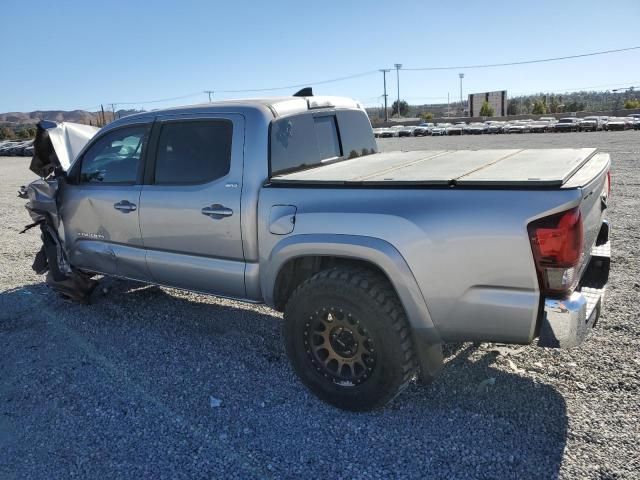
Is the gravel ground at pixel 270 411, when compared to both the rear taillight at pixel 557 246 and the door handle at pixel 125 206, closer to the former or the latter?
the rear taillight at pixel 557 246

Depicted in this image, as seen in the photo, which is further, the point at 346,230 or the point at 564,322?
the point at 346,230

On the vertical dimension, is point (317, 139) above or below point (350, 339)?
above

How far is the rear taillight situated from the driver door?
10.3ft

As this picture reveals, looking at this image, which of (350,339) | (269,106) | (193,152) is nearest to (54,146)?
(193,152)

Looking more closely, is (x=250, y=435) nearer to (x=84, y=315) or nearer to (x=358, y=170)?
(x=358, y=170)

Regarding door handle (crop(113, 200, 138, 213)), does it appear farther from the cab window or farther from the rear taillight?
the rear taillight

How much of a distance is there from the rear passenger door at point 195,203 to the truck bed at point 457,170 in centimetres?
46

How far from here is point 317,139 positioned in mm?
4352

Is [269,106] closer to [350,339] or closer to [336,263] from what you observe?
[336,263]

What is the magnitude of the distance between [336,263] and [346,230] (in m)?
0.36

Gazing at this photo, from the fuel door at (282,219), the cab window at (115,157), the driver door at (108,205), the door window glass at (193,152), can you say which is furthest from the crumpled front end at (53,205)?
the fuel door at (282,219)

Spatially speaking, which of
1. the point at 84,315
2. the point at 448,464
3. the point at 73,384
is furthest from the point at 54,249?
the point at 448,464

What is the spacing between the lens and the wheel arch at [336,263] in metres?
3.05

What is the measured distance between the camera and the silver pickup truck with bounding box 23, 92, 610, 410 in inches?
109
